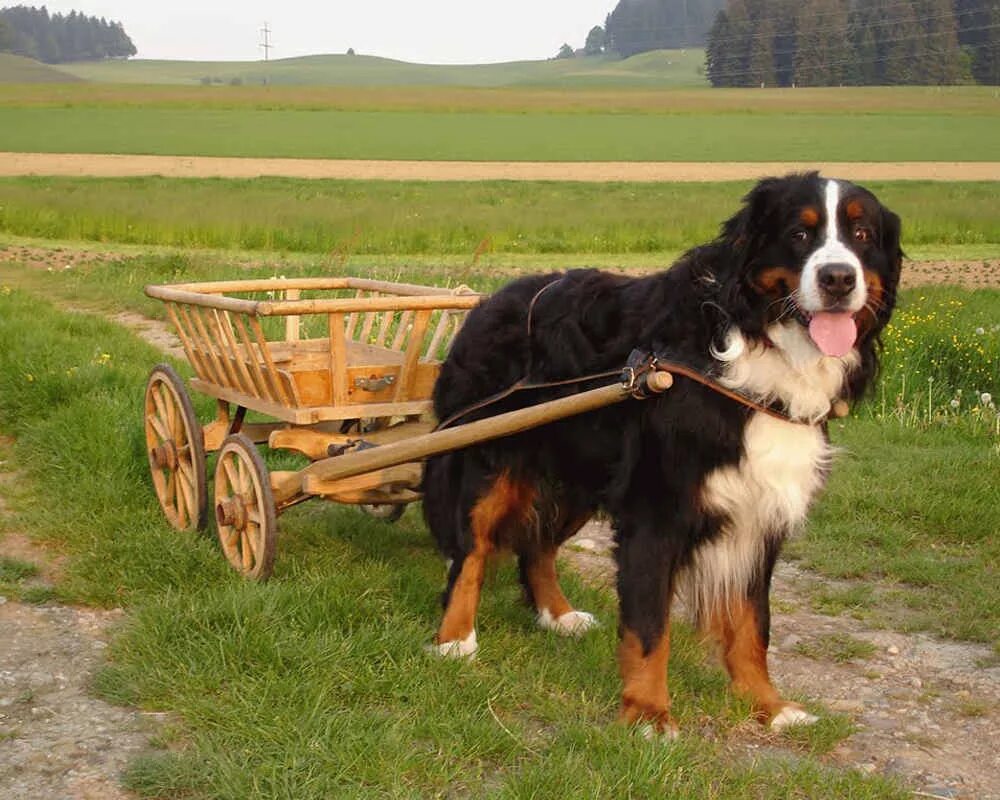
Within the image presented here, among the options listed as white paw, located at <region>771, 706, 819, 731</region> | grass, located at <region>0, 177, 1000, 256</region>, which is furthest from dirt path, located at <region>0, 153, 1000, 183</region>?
white paw, located at <region>771, 706, 819, 731</region>

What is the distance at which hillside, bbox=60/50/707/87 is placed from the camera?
154m

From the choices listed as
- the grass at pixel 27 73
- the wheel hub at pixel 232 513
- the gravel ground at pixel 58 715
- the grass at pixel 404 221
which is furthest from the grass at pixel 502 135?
the grass at pixel 27 73

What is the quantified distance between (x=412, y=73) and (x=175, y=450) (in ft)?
616

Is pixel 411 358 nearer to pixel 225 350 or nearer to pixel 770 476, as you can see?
pixel 225 350

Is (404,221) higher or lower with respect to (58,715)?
higher

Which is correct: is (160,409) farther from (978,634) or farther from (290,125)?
(290,125)

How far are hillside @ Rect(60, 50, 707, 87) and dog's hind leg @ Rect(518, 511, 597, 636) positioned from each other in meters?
140

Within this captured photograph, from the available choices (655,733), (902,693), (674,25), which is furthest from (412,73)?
(655,733)

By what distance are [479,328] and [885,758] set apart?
2129mm

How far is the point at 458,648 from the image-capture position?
4.84m

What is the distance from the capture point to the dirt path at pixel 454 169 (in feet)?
145

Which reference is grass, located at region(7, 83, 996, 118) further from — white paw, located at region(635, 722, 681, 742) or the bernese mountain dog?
white paw, located at region(635, 722, 681, 742)

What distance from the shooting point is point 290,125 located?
235 ft

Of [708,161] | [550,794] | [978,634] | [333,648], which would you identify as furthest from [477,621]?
[708,161]
